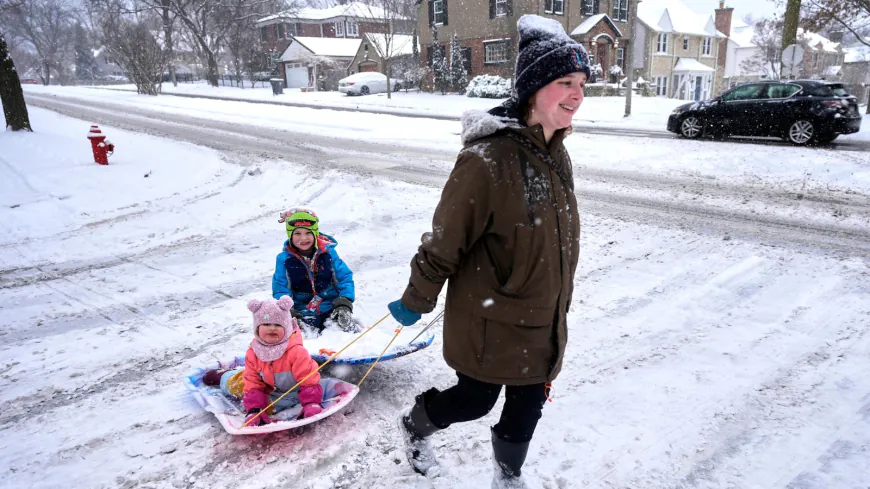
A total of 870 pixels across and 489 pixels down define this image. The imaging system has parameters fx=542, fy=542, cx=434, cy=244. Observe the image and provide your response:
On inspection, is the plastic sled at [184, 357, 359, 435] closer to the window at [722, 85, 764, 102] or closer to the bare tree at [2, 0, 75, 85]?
the window at [722, 85, 764, 102]

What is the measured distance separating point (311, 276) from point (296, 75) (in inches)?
1965

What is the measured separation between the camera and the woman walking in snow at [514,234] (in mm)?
1885

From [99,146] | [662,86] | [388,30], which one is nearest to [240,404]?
[99,146]

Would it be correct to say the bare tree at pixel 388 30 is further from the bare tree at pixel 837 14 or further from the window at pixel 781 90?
the window at pixel 781 90

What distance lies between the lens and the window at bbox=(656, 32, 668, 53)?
41000 mm

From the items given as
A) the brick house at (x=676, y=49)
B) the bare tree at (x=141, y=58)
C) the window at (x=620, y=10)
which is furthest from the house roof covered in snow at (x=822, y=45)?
the bare tree at (x=141, y=58)

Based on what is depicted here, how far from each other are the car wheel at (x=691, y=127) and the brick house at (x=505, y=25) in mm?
18617

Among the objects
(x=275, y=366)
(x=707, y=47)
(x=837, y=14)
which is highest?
(x=707, y=47)

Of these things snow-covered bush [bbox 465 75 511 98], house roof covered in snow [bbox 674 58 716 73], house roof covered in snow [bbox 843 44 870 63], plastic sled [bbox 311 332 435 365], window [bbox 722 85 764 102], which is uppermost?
house roof covered in snow [bbox 843 44 870 63]

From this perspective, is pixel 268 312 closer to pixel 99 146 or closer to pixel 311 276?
pixel 311 276

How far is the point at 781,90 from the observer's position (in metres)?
12.6

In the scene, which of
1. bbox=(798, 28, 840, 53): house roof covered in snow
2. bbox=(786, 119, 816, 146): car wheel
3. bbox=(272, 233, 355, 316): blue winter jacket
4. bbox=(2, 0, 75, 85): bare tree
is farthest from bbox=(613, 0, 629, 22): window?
bbox=(2, 0, 75, 85): bare tree

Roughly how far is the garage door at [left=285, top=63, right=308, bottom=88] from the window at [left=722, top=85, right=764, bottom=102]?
136 feet

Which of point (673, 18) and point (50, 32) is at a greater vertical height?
point (50, 32)
